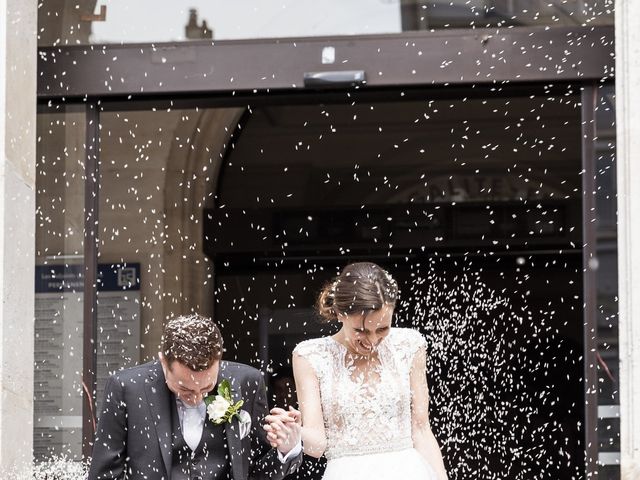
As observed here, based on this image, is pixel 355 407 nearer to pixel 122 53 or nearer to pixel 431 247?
pixel 122 53

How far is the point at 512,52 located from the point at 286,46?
1121 millimetres

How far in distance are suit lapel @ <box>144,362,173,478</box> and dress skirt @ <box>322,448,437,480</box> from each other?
0.79 m

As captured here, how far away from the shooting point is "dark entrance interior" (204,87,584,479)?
9.36 m

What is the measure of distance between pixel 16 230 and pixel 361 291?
1.98 m

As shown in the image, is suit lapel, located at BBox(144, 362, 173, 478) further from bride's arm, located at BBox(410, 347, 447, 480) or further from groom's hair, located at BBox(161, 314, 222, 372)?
bride's arm, located at BBox(410, 347, 447, 480)

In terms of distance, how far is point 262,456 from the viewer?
15.7ft

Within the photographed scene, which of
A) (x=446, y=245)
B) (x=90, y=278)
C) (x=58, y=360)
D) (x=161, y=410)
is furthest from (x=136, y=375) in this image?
(x=446, y=245)

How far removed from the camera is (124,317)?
25.9 feet

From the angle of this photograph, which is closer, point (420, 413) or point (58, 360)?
point (420, 413)

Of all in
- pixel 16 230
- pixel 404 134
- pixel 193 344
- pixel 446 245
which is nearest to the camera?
pixel 193 344

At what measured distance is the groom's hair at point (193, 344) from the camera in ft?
14.2

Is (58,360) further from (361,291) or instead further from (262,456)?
(361,291)

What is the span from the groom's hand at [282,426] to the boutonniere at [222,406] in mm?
149

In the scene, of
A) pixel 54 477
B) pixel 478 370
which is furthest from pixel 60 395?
pixel 478 370
